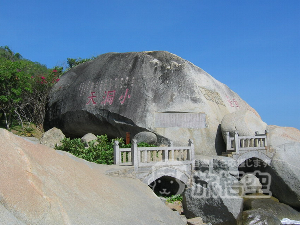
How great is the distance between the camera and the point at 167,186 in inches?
530

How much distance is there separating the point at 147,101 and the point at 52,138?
5692 millimetres

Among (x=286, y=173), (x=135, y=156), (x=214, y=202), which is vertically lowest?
(x=214, y=202)

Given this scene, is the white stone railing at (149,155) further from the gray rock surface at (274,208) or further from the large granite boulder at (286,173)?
the large granite boulder at (286,173)

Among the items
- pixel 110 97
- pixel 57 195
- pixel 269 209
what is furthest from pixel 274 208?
pixel 57 195

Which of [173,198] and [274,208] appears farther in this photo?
[173,198]

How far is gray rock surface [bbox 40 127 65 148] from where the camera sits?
1631 centimetres

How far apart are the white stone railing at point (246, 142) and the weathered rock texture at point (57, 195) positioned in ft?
22.7

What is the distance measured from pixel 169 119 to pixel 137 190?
633 centimetres

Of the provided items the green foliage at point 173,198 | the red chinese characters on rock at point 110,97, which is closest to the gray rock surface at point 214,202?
Answer: the green foliage at point 173,198

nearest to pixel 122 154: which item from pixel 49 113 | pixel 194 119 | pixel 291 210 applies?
pixel 194 119

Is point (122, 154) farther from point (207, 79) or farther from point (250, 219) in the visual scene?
point (207, 79)

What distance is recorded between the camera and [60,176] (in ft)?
20.9

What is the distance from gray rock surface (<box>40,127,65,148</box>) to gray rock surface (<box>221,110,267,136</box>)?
8639 millimetres

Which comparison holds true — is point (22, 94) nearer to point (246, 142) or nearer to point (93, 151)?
point (93, 151)
